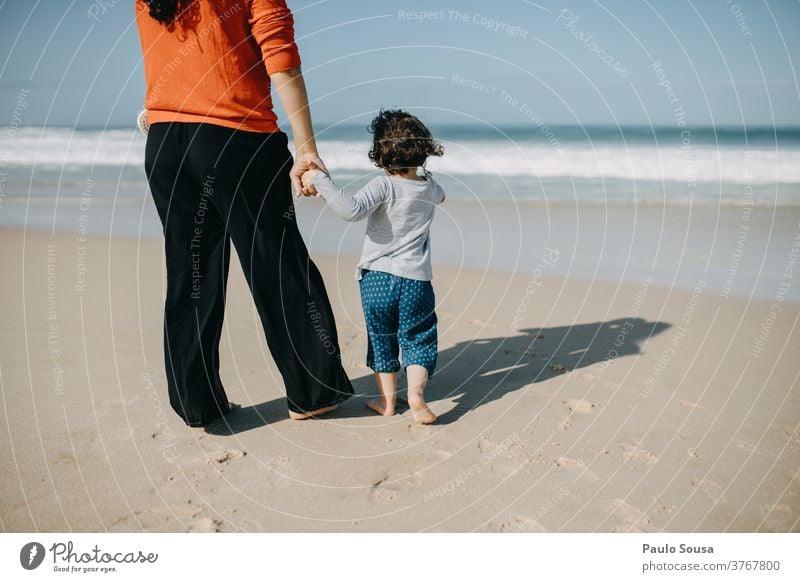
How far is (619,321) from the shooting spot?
517 centimetres

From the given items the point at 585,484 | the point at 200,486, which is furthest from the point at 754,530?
the point at 200,486

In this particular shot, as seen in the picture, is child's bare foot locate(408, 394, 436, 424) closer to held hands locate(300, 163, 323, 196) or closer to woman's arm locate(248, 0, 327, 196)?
held hands locate(300, 163, 323, 196)

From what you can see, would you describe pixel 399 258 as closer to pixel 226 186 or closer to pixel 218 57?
pixel 226 186

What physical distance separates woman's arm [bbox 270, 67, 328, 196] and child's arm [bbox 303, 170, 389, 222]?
0.05 meters

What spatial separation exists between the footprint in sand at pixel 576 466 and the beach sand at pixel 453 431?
0.01 metres

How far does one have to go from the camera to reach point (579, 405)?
380 cm

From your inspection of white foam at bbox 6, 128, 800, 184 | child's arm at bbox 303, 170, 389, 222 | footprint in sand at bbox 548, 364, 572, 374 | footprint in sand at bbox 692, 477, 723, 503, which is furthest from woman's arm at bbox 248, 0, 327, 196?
white foam at bbox 6, 128, 800, 184

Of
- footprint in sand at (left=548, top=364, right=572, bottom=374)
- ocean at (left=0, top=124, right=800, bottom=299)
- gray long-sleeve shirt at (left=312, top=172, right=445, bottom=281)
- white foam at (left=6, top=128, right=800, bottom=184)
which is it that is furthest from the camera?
white foam at (left=6, top=128, right=800, bottom=184)

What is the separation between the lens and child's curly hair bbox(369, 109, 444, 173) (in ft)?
11.3

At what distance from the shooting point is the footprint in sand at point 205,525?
2730mm

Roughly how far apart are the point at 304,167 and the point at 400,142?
0.54 metres

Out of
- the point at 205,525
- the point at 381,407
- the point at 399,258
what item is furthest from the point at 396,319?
the point at 205,525

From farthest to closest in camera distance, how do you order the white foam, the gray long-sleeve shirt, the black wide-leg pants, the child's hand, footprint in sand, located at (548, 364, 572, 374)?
the white foam < footprint in sand, located at (548, 364, 572, 374) < the gray long-sleeve shirt < the child's hand < the black wide-leg pants
